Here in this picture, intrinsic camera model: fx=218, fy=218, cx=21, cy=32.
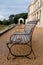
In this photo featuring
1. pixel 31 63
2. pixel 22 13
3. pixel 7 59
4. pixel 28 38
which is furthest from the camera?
pixel 22 13

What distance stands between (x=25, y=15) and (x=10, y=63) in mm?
61485

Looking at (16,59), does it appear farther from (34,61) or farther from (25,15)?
(25,15)

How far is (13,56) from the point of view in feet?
19.0

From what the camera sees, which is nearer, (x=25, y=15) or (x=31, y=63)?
(x=31, y=63)

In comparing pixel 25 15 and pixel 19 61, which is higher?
pixel 19 61

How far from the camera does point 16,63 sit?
5.14m

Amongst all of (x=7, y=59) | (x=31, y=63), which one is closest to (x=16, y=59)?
(x=7, y=59)

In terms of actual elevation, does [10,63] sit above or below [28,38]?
below

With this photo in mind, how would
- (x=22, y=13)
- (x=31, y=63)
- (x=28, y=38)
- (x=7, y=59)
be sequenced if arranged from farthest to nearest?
(x=22, y=13) → (x=28, y=38) → (x=7, y=59) → (x=31, y=63)

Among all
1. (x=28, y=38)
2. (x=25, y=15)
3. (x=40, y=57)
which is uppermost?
(x=28, y=38)

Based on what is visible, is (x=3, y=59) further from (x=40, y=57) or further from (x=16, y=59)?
(x=40, y=57)

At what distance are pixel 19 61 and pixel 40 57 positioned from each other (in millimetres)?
657

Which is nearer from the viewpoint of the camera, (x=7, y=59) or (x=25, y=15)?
(x=7, y=59)

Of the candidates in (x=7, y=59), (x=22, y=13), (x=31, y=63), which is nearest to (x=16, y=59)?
(x=7, y=59)
